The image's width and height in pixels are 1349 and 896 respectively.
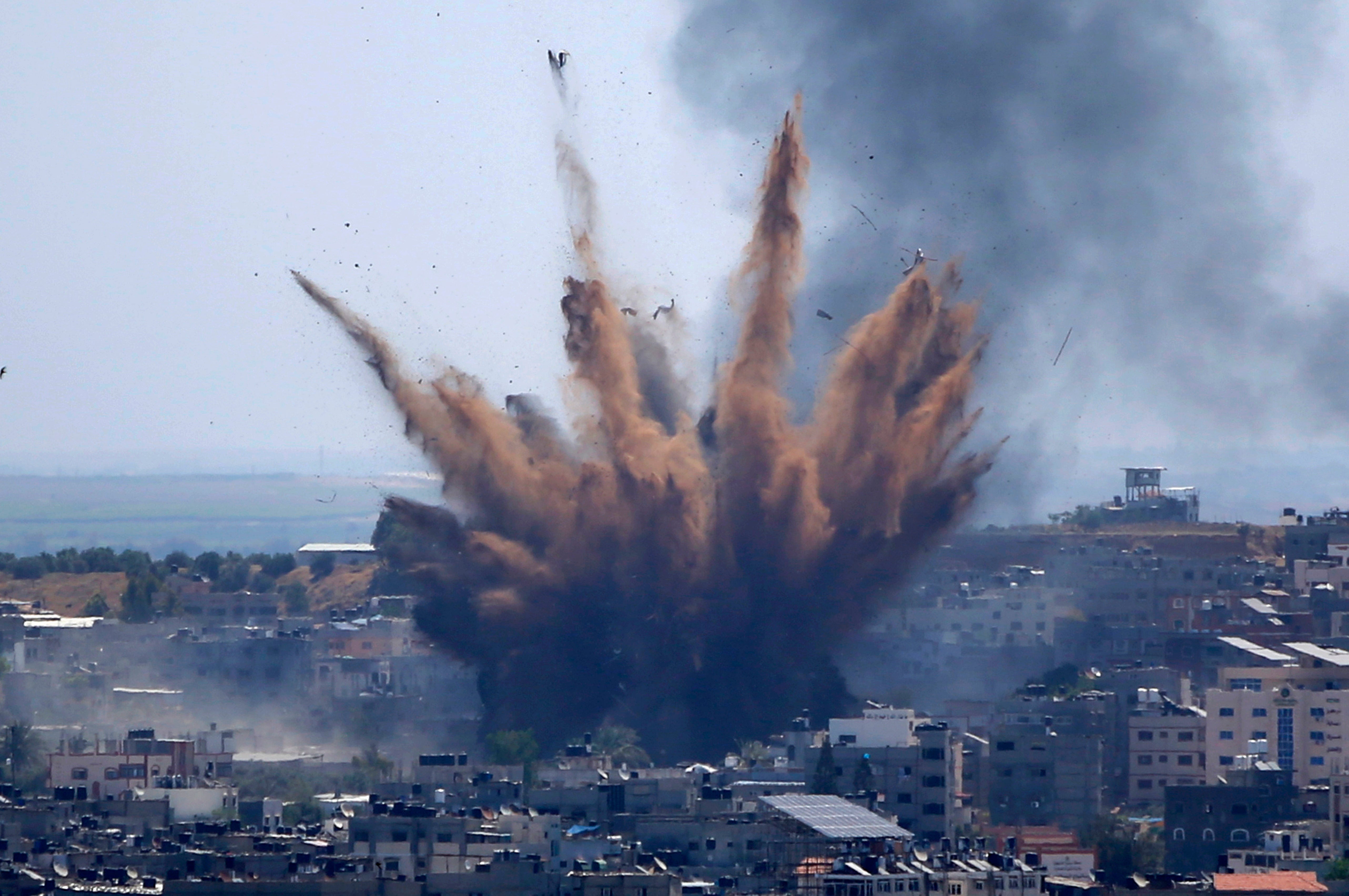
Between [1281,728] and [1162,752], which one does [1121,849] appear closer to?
[1162,752]

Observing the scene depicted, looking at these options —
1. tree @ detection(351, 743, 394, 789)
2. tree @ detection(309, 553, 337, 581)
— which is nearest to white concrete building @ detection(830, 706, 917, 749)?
tree @ detection(351, 743, 394, 789)

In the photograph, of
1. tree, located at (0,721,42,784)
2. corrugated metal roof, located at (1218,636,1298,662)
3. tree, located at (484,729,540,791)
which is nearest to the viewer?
tree, located at (484,729,540,791)

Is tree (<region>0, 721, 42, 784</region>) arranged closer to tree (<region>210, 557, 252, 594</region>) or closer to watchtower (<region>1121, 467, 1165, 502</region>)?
tree (<region>210, 557, 252, 594</region>)

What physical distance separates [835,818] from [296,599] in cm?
6965

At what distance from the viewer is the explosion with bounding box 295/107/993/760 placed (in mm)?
80938

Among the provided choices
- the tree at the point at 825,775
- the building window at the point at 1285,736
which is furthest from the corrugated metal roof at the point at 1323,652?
the tree at the point at 825,775

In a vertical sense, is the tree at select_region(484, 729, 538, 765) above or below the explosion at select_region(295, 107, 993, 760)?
below

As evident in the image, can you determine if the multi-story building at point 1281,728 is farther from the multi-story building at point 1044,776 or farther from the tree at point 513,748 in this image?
the tree at point 513,748

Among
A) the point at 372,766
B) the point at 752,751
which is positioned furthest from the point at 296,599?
the point at 752,751

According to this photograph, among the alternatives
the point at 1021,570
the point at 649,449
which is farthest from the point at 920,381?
the point at 1021,570

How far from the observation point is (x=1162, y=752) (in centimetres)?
7538

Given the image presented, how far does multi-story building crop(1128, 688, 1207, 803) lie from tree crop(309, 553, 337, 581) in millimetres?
60187

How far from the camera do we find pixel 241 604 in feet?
390

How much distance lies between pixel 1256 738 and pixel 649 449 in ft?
52.1
